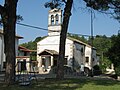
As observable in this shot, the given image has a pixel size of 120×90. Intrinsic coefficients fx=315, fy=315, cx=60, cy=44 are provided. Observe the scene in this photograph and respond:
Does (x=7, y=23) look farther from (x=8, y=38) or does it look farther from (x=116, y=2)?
(x=116, y=2)

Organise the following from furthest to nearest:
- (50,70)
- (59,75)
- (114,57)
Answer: (50,70)
(114,57)
(59,75)

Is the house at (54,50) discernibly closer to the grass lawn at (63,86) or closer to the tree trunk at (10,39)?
the tree trunk at (10,39)

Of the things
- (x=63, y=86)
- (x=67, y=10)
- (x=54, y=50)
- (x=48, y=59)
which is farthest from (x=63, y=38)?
(x=48, y=59)

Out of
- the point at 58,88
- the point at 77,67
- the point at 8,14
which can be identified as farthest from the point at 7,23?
the point at 77,67

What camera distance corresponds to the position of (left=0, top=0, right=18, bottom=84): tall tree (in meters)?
17.0

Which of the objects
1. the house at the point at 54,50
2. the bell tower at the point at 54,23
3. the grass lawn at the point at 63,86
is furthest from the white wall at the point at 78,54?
the grass lawn at the point at 63,86

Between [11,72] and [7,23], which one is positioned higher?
[7,23]

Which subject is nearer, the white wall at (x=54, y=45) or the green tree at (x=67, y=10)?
the green tree at (x=67, y=10)

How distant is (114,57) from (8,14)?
67.8 ft

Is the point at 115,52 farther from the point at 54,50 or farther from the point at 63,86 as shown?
the point at 63,86

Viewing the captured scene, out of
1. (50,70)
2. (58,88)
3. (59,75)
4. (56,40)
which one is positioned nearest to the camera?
(58,88)

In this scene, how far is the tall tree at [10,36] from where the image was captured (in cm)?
1697

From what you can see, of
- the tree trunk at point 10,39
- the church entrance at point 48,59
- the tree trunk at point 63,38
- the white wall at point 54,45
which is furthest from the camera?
the white wall at point 54,45

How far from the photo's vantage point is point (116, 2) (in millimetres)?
21344
